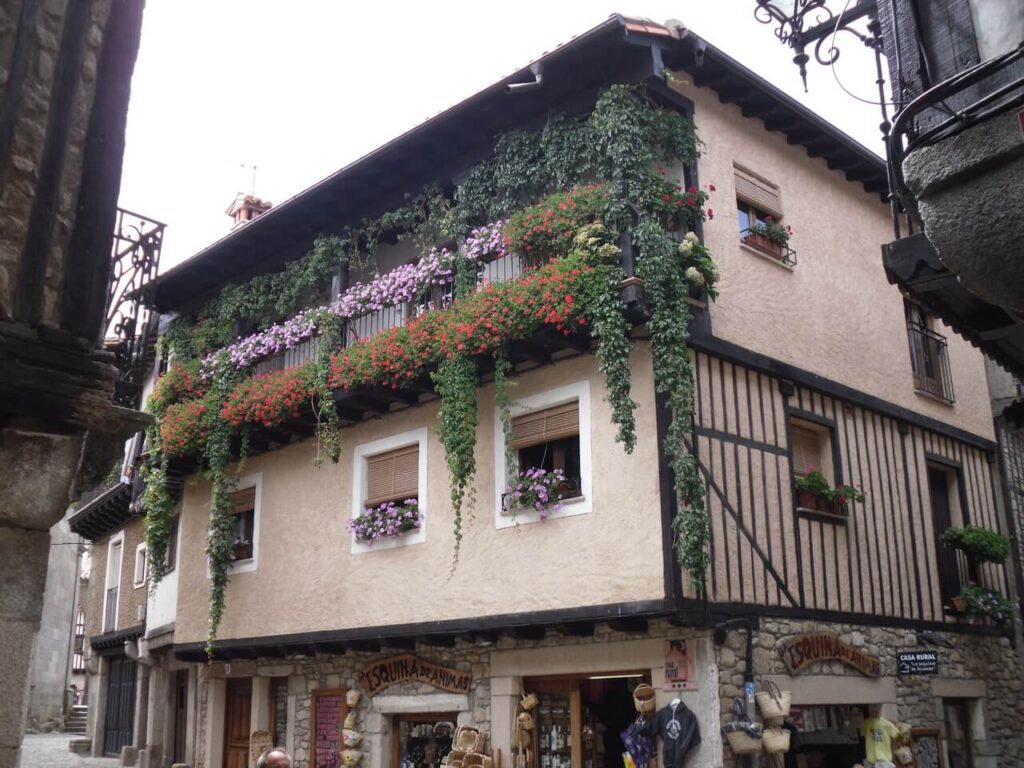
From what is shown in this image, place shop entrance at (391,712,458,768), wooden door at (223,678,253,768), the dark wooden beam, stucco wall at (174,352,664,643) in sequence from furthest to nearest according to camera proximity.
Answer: wooden door at (223,678,253,768) < shop entrance at (391,712,458,768) < stucco wall at (174,352,664,643) < the dark wooden beam

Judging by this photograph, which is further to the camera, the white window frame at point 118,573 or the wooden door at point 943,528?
the white window frame at point 118,573

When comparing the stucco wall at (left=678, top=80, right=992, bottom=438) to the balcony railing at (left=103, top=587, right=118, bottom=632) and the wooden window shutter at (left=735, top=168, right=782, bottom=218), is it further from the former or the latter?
the balcony railing at (left=103, top=587, right=118, bottom=632)

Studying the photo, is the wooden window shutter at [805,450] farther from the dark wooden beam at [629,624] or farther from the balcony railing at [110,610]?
the balcony railing at [110,610]

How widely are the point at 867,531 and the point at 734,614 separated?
2903mm

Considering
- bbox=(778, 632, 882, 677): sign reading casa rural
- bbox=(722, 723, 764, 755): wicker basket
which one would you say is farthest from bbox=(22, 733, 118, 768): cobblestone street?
bbox=(778, 632, 882, 677): sign reading casa rural

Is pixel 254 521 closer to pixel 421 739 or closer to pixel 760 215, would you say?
pixel 421 739

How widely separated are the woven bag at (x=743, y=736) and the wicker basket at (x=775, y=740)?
14cm

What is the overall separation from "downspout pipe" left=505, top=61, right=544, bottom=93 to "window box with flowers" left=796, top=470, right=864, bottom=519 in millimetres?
4863

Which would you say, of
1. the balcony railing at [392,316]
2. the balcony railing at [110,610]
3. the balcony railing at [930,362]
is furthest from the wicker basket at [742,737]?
the balcony railing at [110,610]

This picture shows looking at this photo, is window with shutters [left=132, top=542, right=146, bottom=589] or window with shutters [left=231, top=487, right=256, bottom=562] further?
window with shutters [left=132, top=542, right=146, bottom=589]

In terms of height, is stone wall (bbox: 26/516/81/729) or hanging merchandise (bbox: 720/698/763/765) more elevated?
stone wall (bbox: 26/516/81/729)

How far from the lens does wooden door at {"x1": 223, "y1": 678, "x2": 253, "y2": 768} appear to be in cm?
1455

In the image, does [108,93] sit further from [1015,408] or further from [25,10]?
[1015,408]

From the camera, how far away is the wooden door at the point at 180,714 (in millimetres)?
17891
